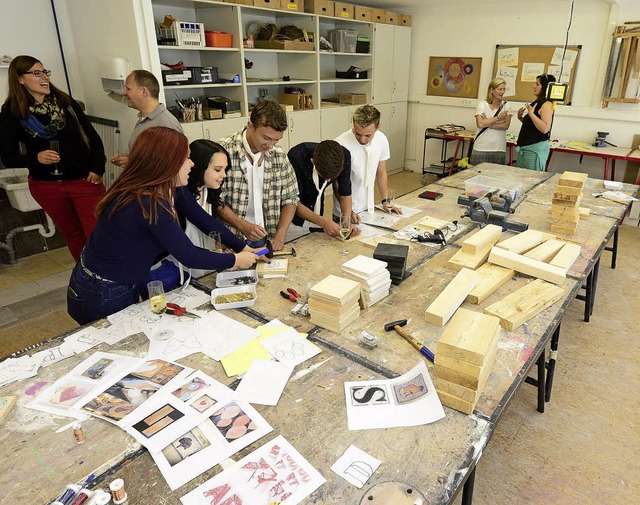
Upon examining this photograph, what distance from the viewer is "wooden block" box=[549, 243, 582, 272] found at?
204 cm

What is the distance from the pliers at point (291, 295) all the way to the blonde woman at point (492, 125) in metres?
3.69

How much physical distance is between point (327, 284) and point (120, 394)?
2.56 feet

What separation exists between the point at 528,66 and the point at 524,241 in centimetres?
429

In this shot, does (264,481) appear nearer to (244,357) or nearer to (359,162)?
(244,357)

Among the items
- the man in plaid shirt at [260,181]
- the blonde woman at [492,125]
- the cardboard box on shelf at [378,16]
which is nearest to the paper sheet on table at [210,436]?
the man in plaid shirt at [260,181]

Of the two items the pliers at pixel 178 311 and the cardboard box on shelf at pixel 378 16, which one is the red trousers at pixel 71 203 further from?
the cardboard box on shelf at pixel 378 16

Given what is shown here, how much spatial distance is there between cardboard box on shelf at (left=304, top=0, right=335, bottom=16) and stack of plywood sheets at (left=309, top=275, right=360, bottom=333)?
4310mm

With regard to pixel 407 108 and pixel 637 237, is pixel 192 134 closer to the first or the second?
pixel 407 108

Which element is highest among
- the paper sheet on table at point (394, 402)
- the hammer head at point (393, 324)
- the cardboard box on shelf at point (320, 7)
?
the cardboard box on shelf at point (320, 7)

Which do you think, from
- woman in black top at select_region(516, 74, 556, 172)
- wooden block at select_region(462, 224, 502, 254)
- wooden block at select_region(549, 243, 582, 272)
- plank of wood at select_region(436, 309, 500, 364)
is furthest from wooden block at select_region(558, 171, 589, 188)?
plank of wood at select_region(436, 309, 500, 364)

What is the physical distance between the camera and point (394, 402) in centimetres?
126

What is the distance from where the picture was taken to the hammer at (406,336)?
1.45 meters

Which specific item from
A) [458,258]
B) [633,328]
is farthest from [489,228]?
[633,328]

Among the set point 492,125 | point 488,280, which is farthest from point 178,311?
point 492,125
